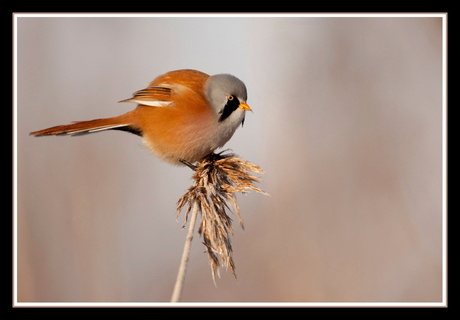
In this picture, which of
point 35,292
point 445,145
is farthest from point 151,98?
point 35,292

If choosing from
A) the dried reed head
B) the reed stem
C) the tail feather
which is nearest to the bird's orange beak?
the dried reed head

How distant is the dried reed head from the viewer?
2703mm

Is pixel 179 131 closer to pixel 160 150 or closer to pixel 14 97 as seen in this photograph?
pixel 160 150

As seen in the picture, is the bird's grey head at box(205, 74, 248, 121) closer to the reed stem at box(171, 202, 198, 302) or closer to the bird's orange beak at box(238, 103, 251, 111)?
the bird's orange beak at box(238, 103, 251, 111)

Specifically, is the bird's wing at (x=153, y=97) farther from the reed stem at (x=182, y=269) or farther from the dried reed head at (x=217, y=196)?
the reed stem at (x=182, y=269)

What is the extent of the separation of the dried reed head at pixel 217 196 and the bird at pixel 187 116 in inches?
13.3

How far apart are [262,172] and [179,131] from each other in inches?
39.8

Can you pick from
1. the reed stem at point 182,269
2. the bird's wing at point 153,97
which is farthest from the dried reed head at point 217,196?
the bird's wing at point 153,97

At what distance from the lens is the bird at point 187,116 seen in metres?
3.25

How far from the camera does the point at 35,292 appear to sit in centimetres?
534

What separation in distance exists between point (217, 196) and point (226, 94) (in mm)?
1066

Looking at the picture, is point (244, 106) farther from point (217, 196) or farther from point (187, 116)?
point (217, 196)

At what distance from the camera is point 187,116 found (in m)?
3.29

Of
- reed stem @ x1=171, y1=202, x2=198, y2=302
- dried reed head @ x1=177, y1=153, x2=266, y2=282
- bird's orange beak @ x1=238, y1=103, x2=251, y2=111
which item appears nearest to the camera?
reed stem @ x1=171, y1=202, x2=198, y2=302
